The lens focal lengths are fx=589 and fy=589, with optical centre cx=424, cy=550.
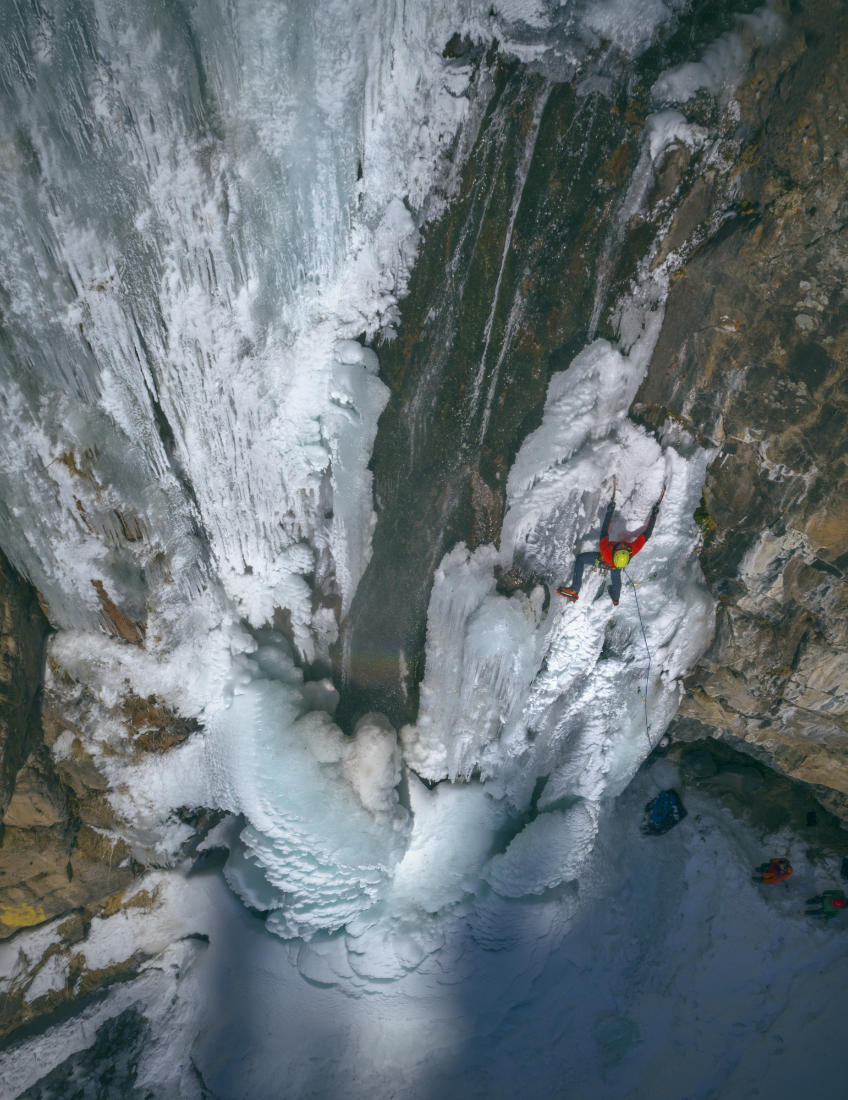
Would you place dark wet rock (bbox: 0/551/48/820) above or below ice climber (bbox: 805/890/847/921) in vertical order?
above

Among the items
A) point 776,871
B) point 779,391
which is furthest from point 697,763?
point 779,391

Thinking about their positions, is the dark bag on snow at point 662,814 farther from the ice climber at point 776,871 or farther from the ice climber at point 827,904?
the ice climber at point 827,904

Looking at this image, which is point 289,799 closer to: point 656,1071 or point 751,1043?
point 656,1071

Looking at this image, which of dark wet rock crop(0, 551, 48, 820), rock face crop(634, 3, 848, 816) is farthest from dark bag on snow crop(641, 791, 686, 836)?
dark wet rock crop(0, 551, 48, 820)

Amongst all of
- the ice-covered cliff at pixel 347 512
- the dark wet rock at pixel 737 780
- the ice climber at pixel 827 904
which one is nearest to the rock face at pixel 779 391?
the ice-covered cliff at pixel 347 512

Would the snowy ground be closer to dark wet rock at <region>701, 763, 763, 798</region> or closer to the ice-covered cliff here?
the ice-covered cliff

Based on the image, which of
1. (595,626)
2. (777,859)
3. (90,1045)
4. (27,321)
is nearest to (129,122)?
(27,321)
